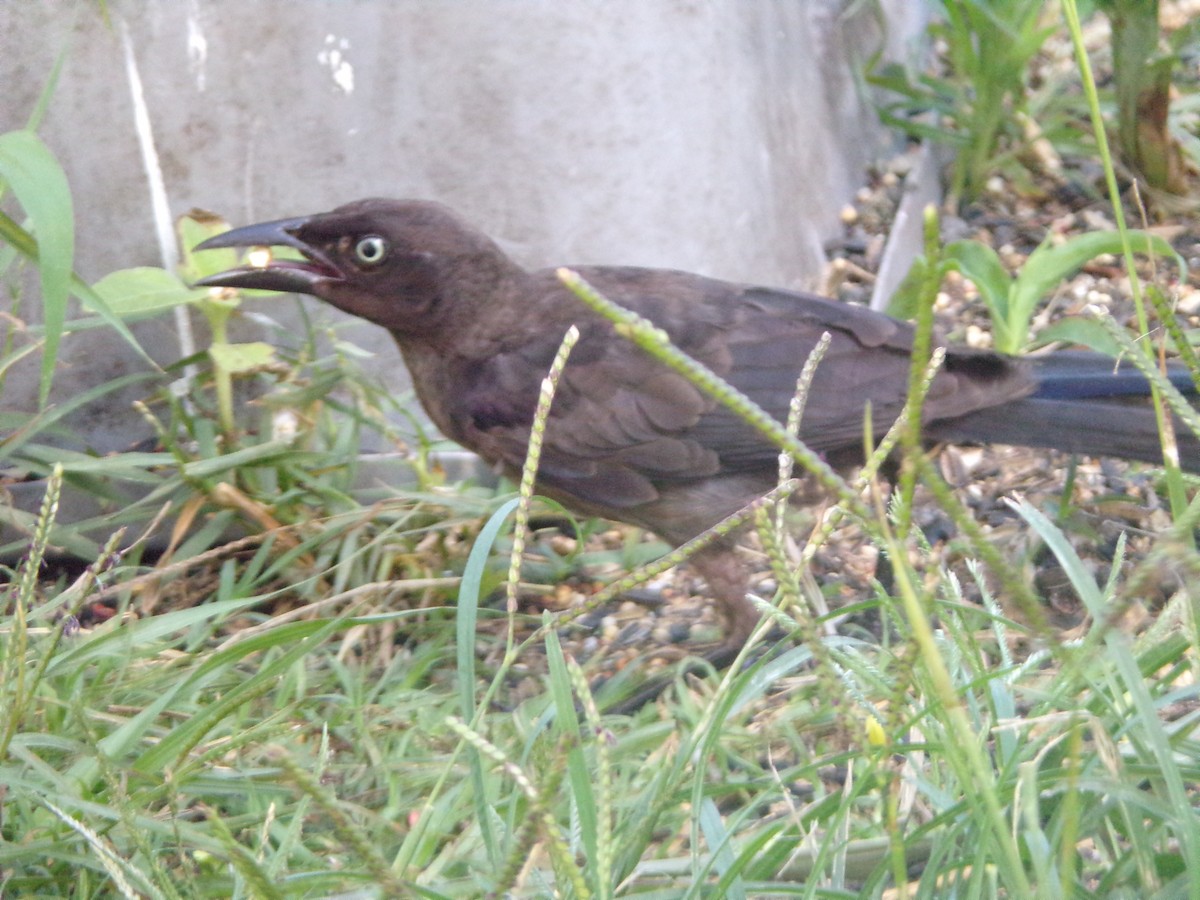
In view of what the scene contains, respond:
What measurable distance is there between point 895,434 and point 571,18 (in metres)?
2.96

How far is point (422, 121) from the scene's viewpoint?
383 cm

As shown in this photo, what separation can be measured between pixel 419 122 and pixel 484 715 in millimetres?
2162

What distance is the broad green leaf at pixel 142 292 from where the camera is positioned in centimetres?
319

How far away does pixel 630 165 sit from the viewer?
398 cm

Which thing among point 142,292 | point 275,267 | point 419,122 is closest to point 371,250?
point 275,267

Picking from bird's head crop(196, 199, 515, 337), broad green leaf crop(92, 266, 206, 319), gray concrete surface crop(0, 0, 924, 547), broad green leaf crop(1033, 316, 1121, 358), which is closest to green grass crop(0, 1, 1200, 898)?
bird's head crop(196, 199, 515, 337)

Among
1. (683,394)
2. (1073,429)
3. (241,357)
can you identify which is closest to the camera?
(1073,429)

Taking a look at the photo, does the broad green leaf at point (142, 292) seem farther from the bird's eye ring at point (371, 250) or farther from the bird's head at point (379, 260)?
the bird's eye ring at point (371, 250)

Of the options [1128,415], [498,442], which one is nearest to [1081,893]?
[1128,415]

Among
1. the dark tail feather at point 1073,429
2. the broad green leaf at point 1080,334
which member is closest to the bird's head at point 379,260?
the dark tail feather at point 1073,429

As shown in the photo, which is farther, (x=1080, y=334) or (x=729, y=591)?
(x=1080, y=334)

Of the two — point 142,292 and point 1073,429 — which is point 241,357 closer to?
point 142,292

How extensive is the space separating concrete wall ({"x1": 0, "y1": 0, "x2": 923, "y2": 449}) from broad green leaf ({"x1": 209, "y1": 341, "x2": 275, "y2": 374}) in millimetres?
490

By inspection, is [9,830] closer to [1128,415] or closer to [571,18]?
[1128,415]
